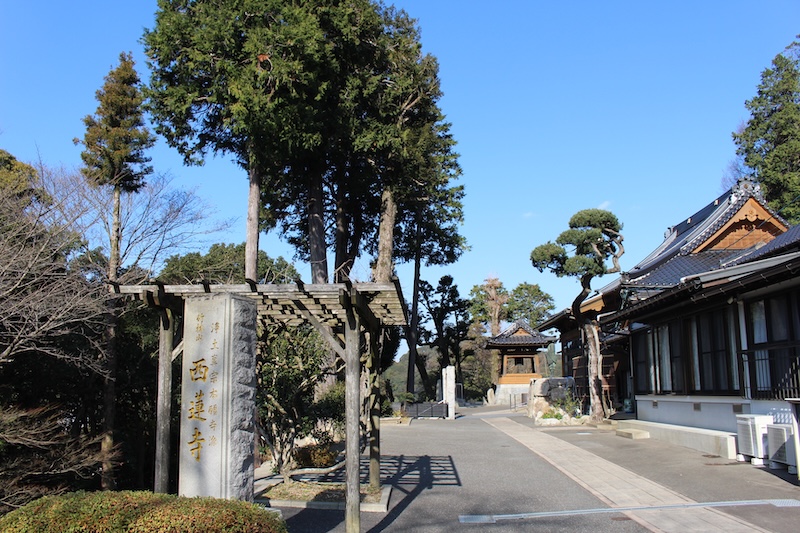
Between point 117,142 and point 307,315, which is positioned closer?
point 307,315

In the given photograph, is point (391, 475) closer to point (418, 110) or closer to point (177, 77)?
point (177, 77)

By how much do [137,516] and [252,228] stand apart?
1136cm

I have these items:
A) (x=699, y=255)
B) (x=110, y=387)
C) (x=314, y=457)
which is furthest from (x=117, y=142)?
(x=699, y=255)

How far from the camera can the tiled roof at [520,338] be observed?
42062 millimetres

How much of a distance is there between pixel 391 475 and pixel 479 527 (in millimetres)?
4375

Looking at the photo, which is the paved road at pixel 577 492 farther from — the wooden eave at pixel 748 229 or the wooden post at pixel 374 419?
the wooden eave at pixel 748 229

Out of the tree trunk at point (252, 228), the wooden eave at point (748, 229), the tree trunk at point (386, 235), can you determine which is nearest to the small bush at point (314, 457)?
the tree trunk at point (252, 228)

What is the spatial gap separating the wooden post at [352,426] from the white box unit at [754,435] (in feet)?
25.9

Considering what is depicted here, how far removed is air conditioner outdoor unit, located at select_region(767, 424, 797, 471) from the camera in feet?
33.6

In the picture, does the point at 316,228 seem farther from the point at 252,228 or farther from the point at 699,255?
the point at 699,255

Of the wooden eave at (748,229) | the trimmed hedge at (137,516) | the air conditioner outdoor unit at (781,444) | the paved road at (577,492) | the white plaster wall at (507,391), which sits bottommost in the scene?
the white plaster wall at (507,391)

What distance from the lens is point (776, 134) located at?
31.9 meters

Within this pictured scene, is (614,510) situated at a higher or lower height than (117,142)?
lower

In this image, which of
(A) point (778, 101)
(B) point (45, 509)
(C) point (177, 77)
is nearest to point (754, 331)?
(B) point (45, 509)
